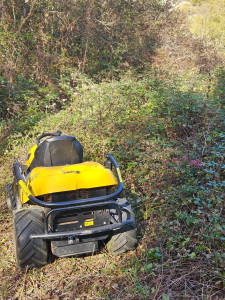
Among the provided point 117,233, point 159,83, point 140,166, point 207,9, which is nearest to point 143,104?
point 159,83

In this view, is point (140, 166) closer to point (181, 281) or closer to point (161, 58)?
point (181, 281)

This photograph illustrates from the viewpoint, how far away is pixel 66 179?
12.1ft

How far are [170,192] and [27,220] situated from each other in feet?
6.38

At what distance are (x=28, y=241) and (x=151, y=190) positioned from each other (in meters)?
2.07

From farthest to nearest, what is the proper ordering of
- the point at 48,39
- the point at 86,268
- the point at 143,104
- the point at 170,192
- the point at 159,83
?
1. the point at 48,39
2. the point at 159,83
3. the point at 143,104
4. the point at 170,192
5. the point at 86,268

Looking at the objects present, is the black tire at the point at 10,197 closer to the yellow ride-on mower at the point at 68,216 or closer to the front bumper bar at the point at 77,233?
the yellow ride-on mower at the point at 68,216

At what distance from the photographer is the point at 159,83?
9102 mm

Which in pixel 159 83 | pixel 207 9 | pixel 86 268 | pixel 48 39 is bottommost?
pixel 86 268

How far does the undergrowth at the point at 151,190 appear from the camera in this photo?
338cm

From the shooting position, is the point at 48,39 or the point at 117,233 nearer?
the point at 117,233

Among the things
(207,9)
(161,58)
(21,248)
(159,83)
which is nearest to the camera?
(21,248)

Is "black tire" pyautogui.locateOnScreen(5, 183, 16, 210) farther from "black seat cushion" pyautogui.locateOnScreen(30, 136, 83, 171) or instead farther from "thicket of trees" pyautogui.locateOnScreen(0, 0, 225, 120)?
"thicket of trees" pyautogui.locateOnScreen(0, 0, 225, 120)

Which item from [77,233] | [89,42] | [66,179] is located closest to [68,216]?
[77,233]

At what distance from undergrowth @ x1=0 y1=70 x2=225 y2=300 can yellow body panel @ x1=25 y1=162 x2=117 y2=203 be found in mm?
920
